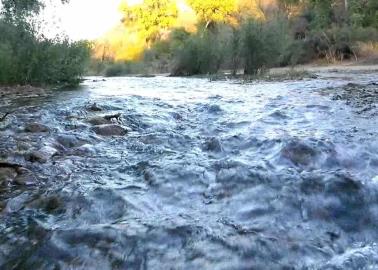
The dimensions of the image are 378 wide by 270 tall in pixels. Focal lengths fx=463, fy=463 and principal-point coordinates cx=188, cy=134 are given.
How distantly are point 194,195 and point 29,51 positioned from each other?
16057 mm

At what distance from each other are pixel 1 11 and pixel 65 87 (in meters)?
4.46

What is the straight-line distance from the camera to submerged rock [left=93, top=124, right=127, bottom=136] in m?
8.42

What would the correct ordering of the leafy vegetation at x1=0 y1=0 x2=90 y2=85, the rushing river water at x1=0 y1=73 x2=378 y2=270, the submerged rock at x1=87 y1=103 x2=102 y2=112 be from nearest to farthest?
the rushing river water at x1=0 y1=73 x2=378 y2=270 → the submerged rock at x1=87 y1=103 x2=102 y2=112 → the leafy vegetation at x1=0 y1=0 x2=90 y2=85

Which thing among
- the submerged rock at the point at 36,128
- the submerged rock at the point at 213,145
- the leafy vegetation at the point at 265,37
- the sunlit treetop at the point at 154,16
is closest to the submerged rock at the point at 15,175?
the submerged rock at the point at 213,145

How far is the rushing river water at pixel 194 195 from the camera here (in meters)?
3.53

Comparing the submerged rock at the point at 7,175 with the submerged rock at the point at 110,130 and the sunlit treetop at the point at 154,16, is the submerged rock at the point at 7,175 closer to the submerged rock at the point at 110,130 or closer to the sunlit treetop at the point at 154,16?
the submerged rock at the point at 110,130

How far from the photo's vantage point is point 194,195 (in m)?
4.88

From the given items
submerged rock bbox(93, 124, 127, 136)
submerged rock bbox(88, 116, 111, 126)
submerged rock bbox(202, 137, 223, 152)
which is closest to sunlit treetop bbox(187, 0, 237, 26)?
submerged rock bbox(88, 116, 111, 126)

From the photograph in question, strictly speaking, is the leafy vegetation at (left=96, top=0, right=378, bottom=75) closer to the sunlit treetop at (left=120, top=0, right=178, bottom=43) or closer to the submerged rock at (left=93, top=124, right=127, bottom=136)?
the sunlit treetop at (left=120, top=0, right=178, bottom=43)

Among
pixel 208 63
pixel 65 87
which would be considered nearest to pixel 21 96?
pixel 65 87

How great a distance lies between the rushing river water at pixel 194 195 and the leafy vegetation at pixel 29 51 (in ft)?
33.7

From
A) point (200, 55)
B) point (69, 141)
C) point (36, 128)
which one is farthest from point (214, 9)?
point (69, 141)

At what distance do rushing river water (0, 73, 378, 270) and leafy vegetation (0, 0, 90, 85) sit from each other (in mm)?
10287

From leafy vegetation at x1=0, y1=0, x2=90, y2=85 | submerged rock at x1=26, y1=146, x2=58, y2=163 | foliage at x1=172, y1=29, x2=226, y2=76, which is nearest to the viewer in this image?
submerged rock at x1=26, y1=146, x2=58, y2=163
